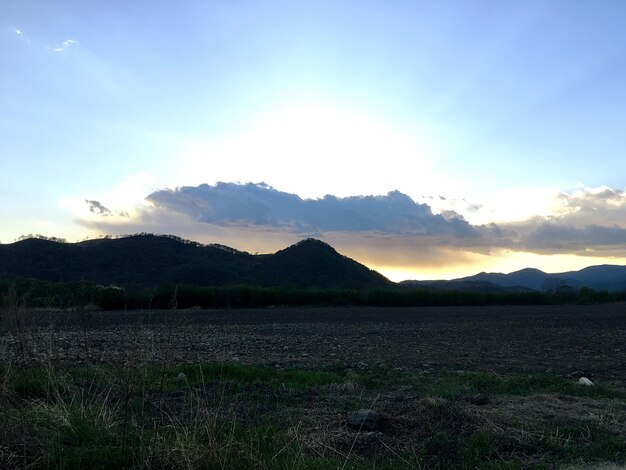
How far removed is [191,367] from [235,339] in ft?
32.7

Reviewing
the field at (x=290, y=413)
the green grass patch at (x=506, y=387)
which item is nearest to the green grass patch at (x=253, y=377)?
the field at (x=290, y=413)

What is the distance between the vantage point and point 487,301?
8388 centimetres

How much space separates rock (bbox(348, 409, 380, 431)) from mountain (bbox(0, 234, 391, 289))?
78.9 meters

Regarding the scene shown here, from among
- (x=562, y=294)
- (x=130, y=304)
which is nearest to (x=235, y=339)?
(x=130, y=304)

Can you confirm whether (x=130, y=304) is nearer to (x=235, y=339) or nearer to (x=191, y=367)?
(x=235, y=339)

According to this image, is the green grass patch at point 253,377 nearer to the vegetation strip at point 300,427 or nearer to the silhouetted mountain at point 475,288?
the vegetation strip at point 300,427

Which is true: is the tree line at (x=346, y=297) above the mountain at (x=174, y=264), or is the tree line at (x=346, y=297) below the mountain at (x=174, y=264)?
below

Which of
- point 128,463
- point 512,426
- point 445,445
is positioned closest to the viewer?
point 128,463

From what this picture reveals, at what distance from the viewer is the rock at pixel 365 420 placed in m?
6.49

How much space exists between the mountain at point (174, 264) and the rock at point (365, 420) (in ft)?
259

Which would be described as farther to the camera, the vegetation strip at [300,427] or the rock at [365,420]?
the rock at [365,420]

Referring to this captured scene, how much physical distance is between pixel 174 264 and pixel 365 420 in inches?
Result: 4035

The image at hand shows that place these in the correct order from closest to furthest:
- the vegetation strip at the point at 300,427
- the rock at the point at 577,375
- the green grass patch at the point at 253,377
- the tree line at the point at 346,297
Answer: the vegetation strip at the point at 300,427 → the green grass patch at the point at 253,377 → the rock at the point at 577,375 → the tree line at the point at 346,297

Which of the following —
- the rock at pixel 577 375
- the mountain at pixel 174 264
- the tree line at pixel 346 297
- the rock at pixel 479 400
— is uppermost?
the mountain at pixel 174 264
